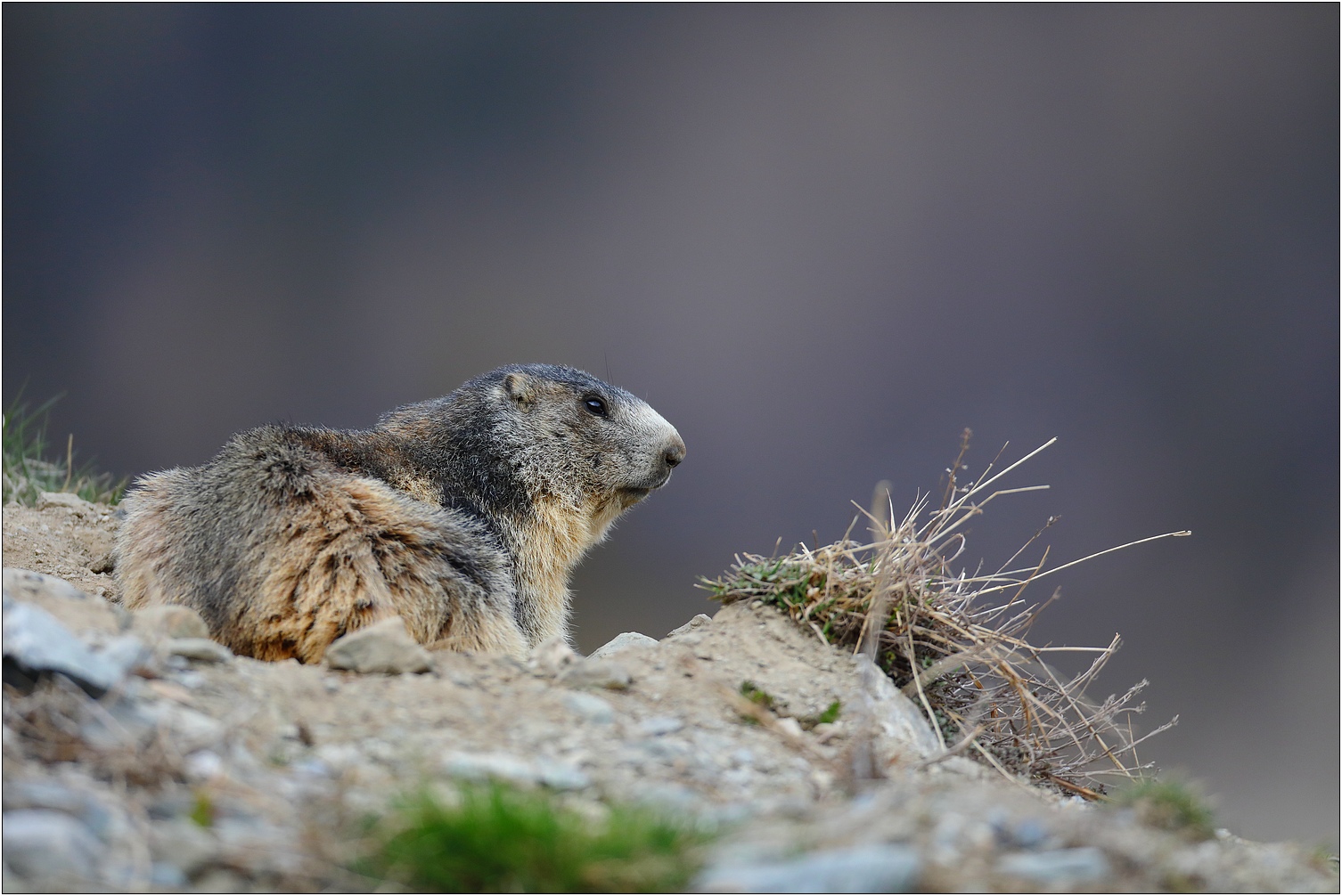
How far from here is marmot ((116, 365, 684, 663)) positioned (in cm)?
359

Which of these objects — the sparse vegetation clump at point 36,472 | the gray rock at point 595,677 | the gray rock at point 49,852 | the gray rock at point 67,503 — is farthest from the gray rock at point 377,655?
the sparse vegetation clump at point 36,472

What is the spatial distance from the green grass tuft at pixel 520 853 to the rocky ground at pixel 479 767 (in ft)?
0.26

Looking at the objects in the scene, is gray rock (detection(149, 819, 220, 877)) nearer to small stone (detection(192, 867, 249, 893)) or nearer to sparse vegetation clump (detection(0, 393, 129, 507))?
small stone (detection(192, 867, 249, 893))

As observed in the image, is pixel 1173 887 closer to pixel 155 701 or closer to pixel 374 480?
pixel 155 701

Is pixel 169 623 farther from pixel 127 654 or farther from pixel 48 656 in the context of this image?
Result: pixel 48 656

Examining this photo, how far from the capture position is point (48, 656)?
98.3 inches

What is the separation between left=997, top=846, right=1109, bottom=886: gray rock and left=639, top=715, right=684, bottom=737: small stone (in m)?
1.02

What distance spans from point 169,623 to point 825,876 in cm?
208

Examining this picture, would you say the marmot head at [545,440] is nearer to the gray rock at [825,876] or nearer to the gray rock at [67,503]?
the gray rock at [67,503]

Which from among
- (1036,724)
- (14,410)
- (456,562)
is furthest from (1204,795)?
(14,410)

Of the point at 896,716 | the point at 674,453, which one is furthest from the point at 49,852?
the point at 674,453

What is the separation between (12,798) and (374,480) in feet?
6.67

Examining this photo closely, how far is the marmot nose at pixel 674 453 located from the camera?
16.6 feet

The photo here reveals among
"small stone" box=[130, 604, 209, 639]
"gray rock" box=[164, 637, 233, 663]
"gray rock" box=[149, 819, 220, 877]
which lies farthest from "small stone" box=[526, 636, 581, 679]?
"gray rock" box=[149, 819, 220, 877]
